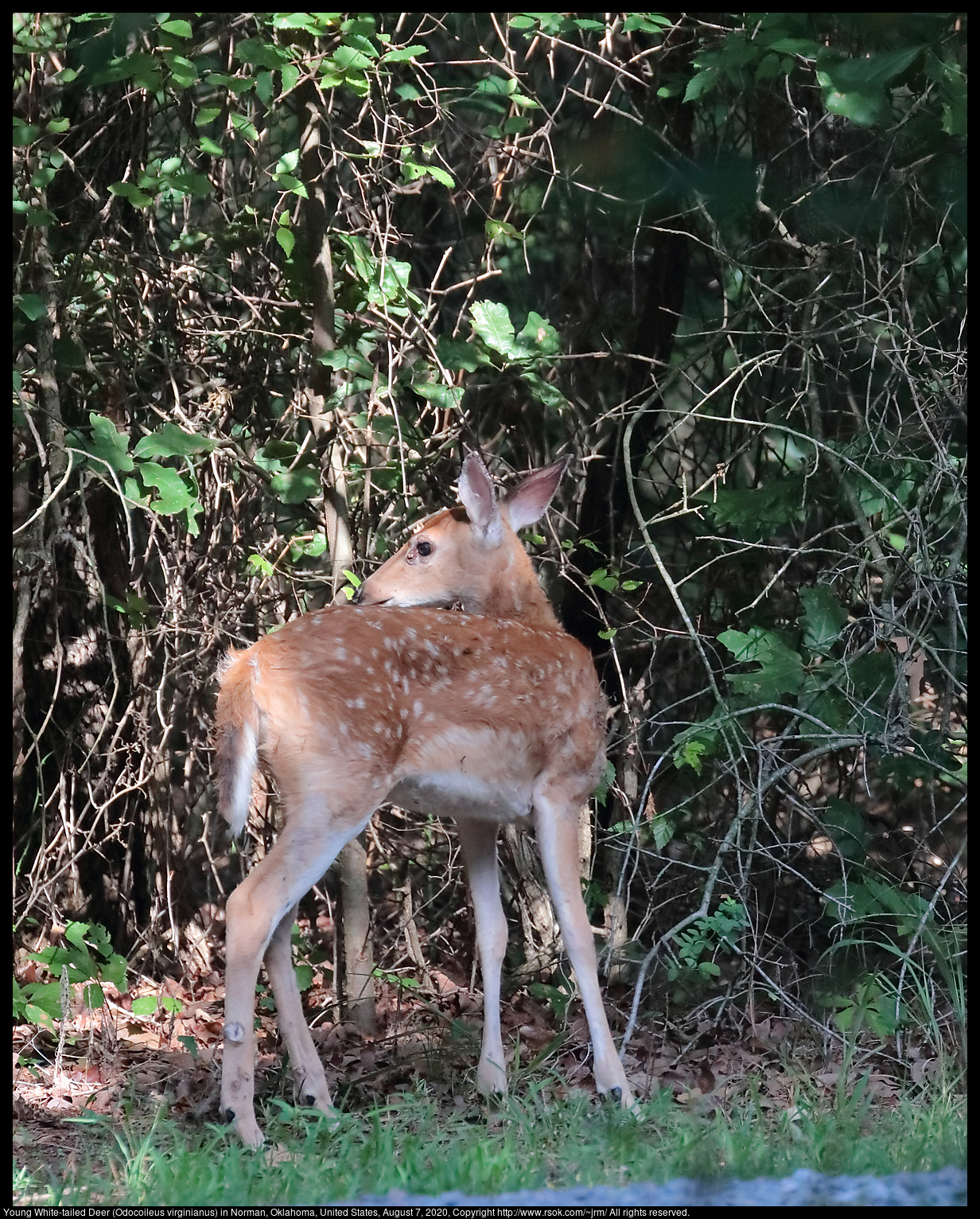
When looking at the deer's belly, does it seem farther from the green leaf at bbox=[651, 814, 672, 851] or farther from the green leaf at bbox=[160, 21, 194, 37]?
the green leaf at bbox=[160, 21, 194, 37]

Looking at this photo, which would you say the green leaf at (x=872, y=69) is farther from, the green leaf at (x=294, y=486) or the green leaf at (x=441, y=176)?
the green leaf at (x=294, y=486)

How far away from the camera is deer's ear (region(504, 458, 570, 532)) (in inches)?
215

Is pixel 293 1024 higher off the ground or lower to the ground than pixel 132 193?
lower

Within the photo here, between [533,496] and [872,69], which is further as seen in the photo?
[533,496]

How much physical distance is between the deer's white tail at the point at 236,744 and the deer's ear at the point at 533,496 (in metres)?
1.55

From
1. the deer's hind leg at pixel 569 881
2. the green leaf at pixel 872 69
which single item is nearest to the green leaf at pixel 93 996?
the deer's hind leg at pixel 569 881

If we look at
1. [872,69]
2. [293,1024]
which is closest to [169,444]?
[293,1024]

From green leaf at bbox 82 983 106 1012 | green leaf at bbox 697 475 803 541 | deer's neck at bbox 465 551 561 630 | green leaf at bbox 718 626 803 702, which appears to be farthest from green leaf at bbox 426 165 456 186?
green leaf at bbox 82 983 106 1012

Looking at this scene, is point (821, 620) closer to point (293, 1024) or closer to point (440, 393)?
point (440, 393)

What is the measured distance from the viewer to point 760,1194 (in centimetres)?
276

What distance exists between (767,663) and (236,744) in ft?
6.56

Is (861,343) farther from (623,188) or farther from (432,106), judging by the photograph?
(432,106)

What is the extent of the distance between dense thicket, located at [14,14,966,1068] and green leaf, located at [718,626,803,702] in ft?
0.06
